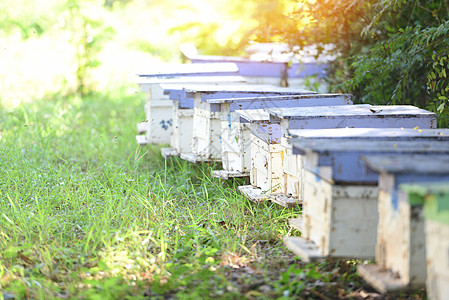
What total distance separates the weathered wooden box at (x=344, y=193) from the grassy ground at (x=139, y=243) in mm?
400

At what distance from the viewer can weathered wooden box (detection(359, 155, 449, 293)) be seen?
2523 mm

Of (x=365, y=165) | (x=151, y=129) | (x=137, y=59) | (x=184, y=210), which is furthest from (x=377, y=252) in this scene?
(x=137, y=59)

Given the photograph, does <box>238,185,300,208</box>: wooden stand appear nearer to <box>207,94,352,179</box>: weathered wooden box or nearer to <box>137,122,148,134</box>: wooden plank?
<box>207,94,352,179</box>: weathered wooden box

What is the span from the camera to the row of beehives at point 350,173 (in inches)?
100

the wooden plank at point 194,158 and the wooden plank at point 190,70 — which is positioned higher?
the wooden plank at point 190,70

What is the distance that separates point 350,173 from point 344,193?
0.36 feet

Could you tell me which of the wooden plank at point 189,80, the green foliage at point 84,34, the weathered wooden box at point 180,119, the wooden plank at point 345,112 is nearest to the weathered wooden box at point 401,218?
the wooden plank at point 345,112

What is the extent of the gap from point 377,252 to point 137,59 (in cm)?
1357

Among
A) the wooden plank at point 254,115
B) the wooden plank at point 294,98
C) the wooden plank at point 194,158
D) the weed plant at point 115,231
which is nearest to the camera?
the weed plant at point 115,231

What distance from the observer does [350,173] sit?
9.53 ft

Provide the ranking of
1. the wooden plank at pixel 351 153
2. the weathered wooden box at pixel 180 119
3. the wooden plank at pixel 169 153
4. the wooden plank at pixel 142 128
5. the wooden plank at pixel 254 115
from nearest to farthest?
the wooden plank at pixel 351 153
the wooden plank at pixel 254 115
the weathered wooden box at pixel 180 119
the wooden plank at pixel 169 153
the wooden plank at pixel 142 128

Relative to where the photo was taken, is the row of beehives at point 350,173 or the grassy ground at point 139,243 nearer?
the row of beehives at point 350,173

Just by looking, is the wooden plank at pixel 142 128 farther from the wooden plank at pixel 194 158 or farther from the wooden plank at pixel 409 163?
the wooden plank at pixel 409 163

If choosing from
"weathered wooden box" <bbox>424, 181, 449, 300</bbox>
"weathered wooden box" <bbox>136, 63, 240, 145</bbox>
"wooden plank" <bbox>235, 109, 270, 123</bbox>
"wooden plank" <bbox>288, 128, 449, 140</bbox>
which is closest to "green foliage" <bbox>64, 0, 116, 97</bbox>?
"weathered wooden box" <bbox>136, 63, 240, 145</bbox>
